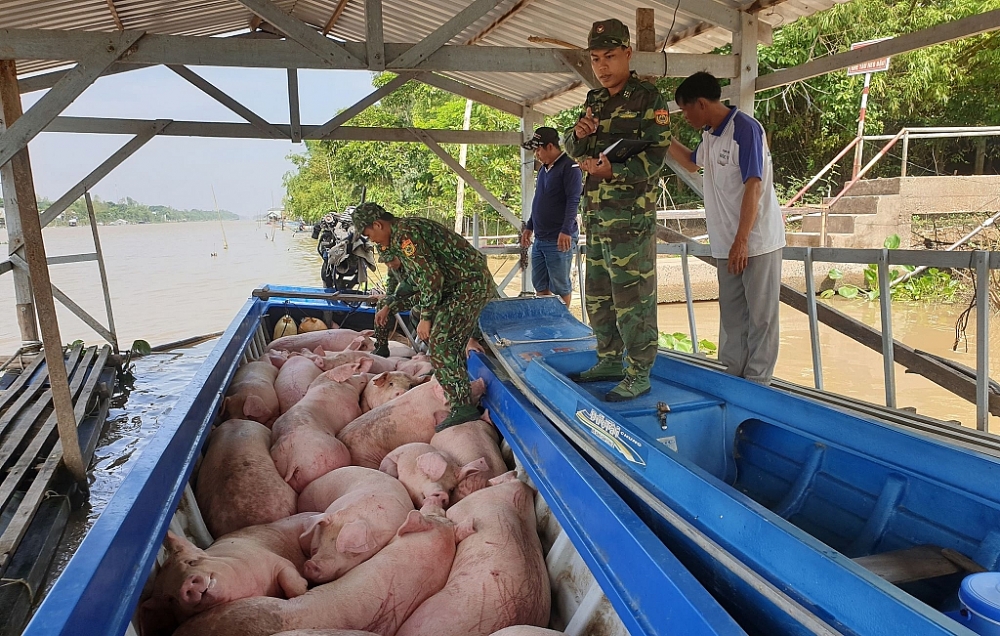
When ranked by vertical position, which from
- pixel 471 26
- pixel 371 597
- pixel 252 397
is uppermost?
pixel 471 26

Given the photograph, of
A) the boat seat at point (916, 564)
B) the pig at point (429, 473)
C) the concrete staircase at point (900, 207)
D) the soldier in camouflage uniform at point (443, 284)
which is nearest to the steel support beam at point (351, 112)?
the soldier in camouflage uniform at point (443, 284)

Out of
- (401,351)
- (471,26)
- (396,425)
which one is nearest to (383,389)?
(396,425)

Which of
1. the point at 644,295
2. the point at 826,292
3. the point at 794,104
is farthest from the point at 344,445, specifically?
the point at 794,104

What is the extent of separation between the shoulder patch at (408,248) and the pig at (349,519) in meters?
1.35

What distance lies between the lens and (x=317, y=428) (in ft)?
14.1

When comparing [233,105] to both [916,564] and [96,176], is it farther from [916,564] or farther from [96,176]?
[916,564]

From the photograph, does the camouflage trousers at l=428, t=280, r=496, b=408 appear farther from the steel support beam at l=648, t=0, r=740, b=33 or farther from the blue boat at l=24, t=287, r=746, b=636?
Result: the steel support beam at l=648, t=0, r=740, b=33

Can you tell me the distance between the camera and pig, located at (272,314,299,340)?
25.8 feet

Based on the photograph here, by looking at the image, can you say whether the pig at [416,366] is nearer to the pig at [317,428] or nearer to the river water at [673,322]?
the pig at [317,428]

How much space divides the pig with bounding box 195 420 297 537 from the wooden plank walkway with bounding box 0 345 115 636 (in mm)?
1164

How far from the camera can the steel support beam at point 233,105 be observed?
26.3ft

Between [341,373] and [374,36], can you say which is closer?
[374,36]

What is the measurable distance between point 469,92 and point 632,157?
20.9ft

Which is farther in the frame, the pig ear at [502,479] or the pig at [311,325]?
the pig at [311,325]
